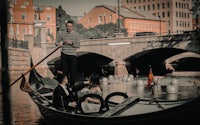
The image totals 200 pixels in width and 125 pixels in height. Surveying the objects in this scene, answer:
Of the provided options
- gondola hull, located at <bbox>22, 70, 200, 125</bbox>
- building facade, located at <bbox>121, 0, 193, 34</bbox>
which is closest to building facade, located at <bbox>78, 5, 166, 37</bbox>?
building facade, located at <bbox>121, 0, 193, 34</bbox>

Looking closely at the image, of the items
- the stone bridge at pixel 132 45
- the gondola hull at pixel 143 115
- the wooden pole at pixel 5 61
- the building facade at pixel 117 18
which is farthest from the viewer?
the building facade at pixel 117 18

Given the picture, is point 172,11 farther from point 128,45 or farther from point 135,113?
point 135,113

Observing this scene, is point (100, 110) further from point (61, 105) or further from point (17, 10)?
point (17, 10)

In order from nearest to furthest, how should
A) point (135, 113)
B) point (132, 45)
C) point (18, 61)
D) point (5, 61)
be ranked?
point (5, 61) < point (135, 113) < point (18, 61) < point (132, 45)

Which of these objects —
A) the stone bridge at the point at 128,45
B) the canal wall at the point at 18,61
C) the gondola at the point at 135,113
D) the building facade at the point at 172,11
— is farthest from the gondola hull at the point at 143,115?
the building facade at the point at 172,11

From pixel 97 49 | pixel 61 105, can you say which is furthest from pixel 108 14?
pixel 61 105

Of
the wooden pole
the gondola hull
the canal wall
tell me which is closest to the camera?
the wooden pole

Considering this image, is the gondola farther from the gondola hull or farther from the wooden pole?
the wooden pole

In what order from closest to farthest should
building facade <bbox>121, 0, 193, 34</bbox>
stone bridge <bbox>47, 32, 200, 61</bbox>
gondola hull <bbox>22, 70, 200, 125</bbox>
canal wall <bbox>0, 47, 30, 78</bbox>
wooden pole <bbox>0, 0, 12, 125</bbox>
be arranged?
1. wooden pole <bbox>0, 0, 12, 125</bbox>
2. gondola hull <bbox>22, 70, 200, 125</bbox>
3. stone bridge <bbox>47, 32, 200, 61</bbox>
4. canal wall <bbox>0, 47, 30, 78</bbox>
5. building facade <bbox>121, 0, 193, 34</bbox>

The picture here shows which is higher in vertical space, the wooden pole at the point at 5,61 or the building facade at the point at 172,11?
the building facade at the point at 172,11

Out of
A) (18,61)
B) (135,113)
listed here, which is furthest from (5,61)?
(18,61)

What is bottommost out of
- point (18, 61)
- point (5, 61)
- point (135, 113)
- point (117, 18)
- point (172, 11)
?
point (135, 113)

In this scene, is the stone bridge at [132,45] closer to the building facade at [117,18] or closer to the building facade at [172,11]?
the building facade at [117,18]

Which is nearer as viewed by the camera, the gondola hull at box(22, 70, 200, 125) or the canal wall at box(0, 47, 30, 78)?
the gondola hull at box(22, 70, 200, 125)
